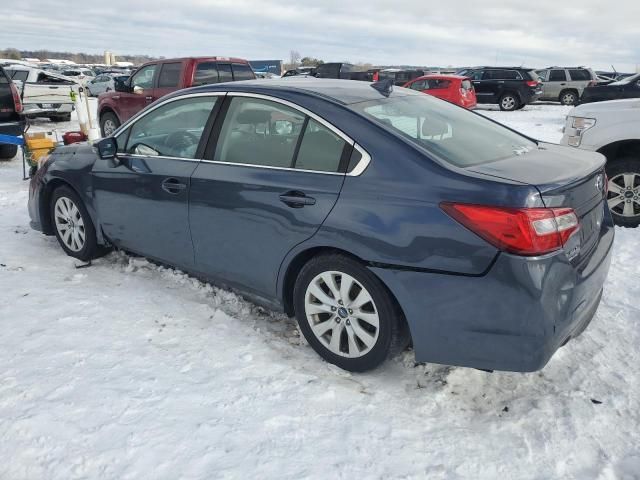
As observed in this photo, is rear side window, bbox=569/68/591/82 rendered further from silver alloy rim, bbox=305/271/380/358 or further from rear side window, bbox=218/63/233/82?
silver alloy rim, bbox=305/271/380/358

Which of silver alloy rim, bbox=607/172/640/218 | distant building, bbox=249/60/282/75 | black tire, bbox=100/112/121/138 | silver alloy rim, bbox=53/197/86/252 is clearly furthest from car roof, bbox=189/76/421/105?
distant building, bbox=249/60/282/75

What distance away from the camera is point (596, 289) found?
2.81 m

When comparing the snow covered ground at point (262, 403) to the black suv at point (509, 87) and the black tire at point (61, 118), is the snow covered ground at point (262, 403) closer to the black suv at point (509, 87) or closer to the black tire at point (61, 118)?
the black tire at point (61, 118)

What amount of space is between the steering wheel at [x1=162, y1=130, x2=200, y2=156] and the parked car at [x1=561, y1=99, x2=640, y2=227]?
163 inches

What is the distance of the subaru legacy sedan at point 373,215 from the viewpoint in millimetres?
2439

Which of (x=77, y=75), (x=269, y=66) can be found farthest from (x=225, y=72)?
(x=269, y=66)

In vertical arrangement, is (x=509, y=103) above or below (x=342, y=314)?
above

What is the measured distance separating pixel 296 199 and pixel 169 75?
8047 mm

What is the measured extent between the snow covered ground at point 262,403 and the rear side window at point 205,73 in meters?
6.76

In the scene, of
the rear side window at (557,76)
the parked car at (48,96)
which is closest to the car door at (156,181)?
the parked car at (48,96)

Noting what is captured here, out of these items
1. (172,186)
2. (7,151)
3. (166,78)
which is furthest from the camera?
(166,78)

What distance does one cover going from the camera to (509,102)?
20.9 m

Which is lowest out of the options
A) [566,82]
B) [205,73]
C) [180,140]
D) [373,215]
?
[373,215]

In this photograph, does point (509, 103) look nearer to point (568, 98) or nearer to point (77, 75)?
point (568, 98)
